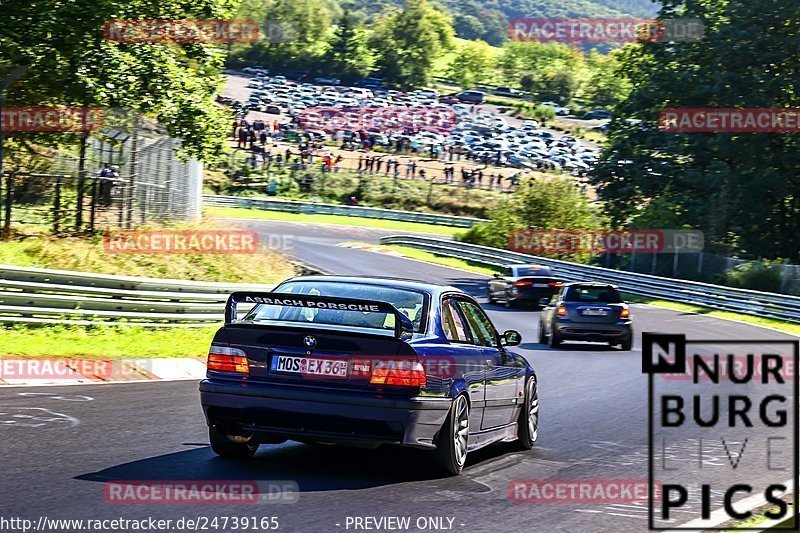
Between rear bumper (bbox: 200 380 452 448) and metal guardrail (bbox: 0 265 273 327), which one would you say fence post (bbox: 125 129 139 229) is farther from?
rear bumper (bbox: 200 380 452 448)

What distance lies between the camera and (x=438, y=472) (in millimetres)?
8711

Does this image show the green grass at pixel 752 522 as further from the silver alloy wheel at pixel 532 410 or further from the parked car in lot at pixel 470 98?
the parked car in lot at pixel 470 98

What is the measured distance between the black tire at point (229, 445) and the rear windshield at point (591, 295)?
49.3 feet

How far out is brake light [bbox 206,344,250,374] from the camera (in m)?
8.32

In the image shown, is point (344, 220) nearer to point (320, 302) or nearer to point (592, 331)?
point (592, 331)

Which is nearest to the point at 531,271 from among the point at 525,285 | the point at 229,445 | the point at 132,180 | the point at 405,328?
the point at 525,285

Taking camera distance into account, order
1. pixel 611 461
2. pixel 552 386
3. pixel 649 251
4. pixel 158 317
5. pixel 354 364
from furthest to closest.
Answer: pixel 649 251
pixel 158 317
pixel 552 386
pixel 611 461
pixel 354 364

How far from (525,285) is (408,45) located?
438ft

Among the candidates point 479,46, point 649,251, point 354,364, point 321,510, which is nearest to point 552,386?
point 354,364

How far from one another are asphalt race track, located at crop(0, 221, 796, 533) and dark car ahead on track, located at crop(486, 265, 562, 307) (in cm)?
1984

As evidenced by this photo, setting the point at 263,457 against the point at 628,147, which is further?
the point at 628,147

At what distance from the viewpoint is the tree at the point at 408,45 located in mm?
155375

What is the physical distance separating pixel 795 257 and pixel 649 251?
7.10 meters

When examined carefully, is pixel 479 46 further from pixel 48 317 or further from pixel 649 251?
pixel 48 317
